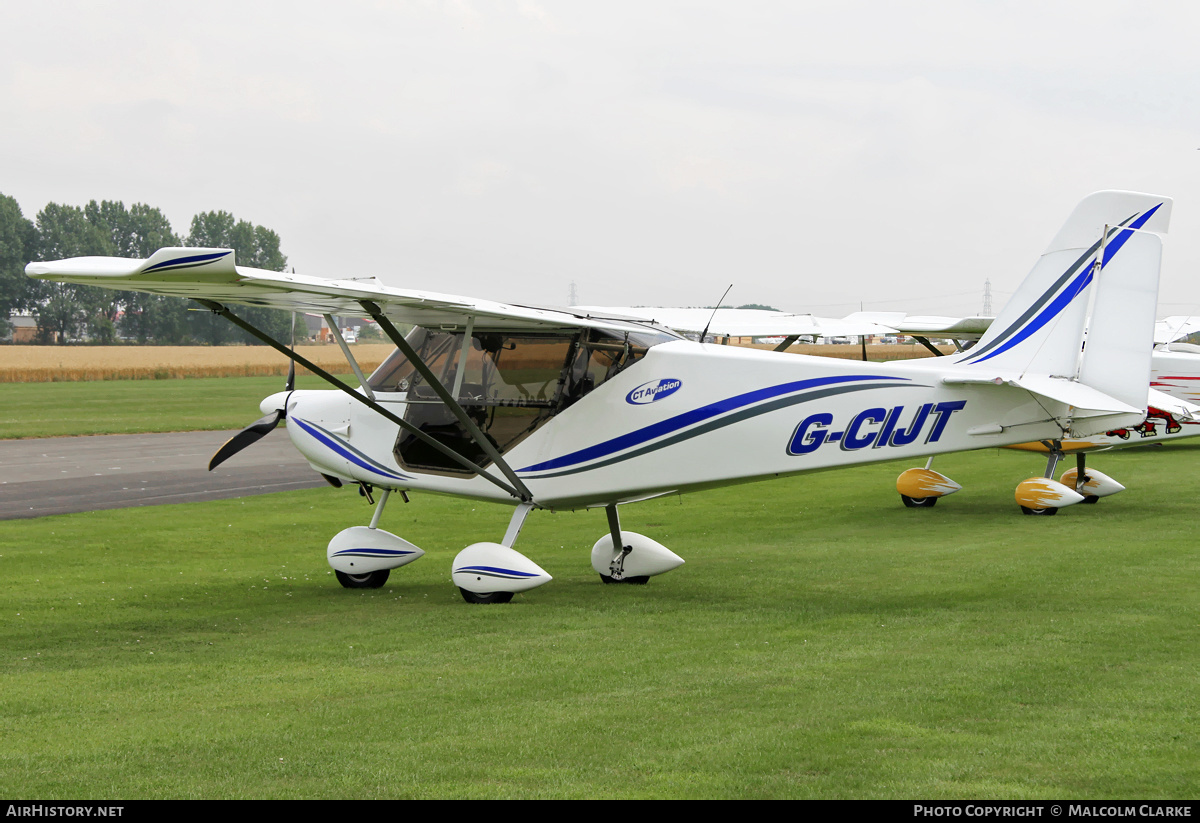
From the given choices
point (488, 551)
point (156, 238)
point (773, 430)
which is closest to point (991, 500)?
point (773, 430)

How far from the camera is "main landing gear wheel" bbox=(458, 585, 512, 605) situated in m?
9.13

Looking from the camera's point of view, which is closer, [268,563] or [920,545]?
[268,563]

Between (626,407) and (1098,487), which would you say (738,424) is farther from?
(1098,487)

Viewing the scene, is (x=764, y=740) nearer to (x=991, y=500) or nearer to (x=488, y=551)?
(x=488, y=551)

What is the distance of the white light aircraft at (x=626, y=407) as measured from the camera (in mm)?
9016

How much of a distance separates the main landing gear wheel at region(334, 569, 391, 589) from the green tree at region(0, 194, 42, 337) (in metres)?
90.5

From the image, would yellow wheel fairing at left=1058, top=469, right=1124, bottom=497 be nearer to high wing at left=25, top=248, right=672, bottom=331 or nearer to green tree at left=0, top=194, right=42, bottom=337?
high wing at left=25, top=248, right=672, bottom=331

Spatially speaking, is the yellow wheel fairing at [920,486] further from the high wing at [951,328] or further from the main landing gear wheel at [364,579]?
the main landing gear wheel at [364,579]

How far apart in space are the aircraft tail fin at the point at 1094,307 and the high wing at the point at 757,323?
5.50m

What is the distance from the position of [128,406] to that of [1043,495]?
106ft

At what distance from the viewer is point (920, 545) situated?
1256cm

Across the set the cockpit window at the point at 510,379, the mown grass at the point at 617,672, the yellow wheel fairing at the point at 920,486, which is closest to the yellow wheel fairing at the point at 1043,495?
the yellow wheel fairing at the point at 920,486

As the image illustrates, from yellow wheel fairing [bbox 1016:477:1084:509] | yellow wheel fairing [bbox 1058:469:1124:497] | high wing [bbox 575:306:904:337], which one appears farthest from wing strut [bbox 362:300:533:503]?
yellow wheel fairing [bbox 1058:469:1124:497]
